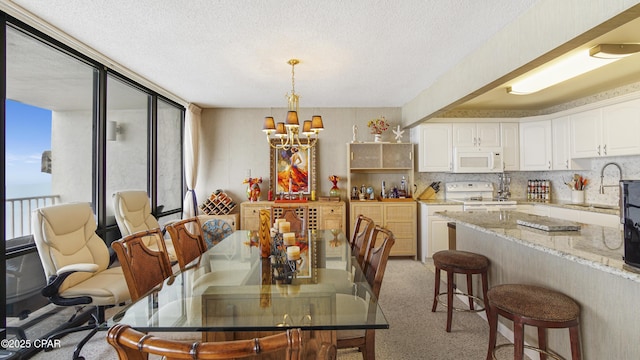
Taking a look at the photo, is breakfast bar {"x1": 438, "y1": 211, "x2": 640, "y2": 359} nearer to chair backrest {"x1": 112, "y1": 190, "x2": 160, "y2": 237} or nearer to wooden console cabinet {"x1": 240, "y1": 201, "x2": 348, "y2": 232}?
wooden console cabinet {"x1": 240, "y1": 201, "x2": 348, "y2": 232}

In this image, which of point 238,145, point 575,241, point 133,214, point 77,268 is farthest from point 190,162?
point 575,241

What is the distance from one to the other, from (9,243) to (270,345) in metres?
2.79

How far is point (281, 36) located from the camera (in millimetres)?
2469

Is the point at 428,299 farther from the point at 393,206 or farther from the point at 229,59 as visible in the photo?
the point at 229,59

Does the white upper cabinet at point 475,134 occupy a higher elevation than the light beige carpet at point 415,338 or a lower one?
higher

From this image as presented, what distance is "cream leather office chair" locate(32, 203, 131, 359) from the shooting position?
6.91 feet

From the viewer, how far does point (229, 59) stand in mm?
2959

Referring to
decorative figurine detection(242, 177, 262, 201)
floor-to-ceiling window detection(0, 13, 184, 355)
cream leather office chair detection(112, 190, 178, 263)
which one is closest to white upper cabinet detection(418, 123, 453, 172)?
decorative figurine detection(242, 177, 262, 201)

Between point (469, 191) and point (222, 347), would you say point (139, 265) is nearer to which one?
point (222, 347)

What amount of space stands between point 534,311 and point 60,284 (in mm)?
3111

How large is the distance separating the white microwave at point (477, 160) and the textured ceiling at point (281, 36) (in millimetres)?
1485

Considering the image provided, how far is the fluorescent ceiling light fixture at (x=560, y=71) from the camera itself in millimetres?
2486

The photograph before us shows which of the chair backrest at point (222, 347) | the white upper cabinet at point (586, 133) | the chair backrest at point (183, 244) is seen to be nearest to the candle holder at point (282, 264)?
the chair backrest at point (183, 244)

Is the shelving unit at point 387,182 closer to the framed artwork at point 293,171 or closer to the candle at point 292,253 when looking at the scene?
the framed artwork at point 293,171
